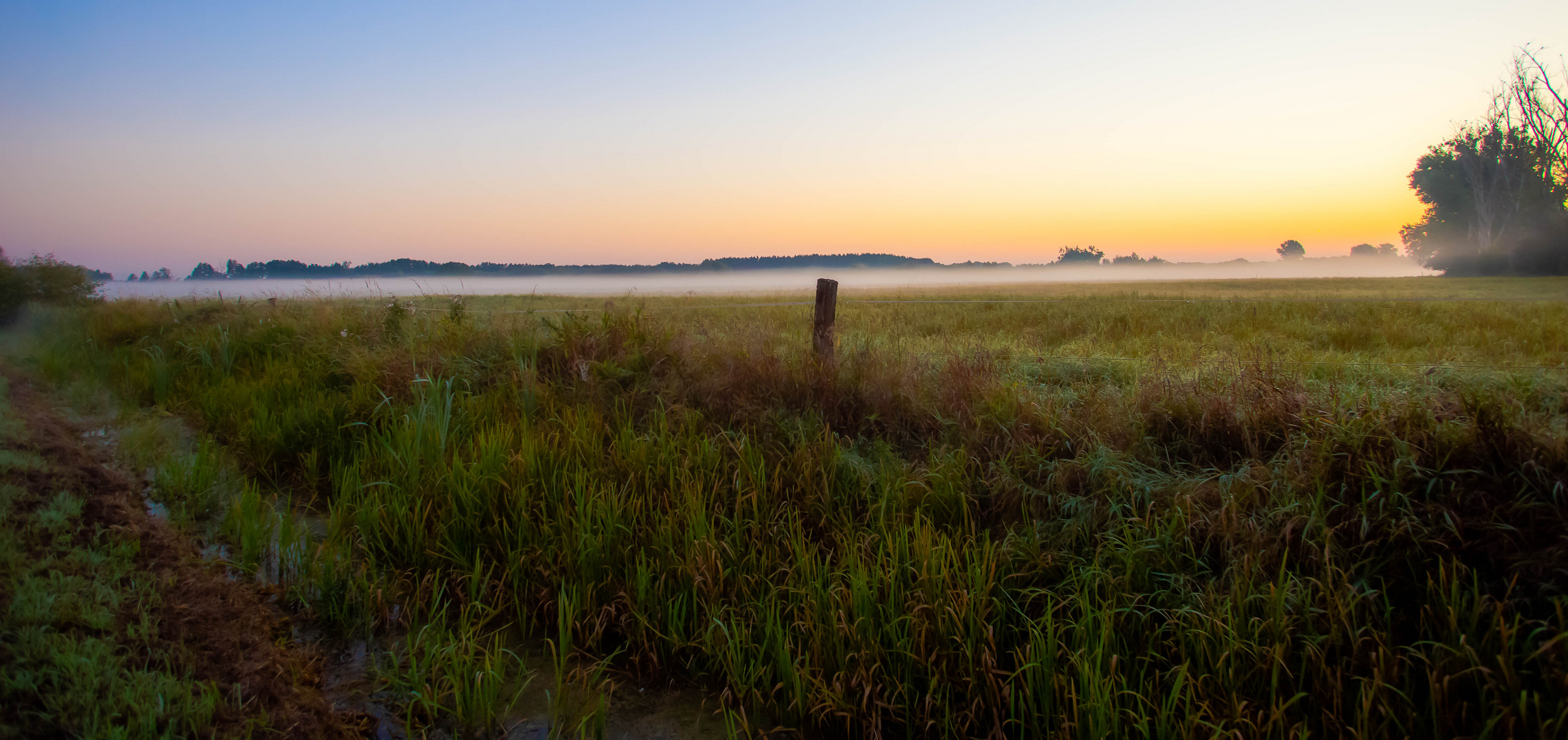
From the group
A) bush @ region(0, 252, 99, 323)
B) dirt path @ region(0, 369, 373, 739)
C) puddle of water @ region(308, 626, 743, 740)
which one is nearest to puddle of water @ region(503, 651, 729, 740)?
puddle of water @ region(308, 626, 743, 740)

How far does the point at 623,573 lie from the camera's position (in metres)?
3.90

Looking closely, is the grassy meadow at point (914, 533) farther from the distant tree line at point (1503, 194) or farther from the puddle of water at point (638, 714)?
the distant tree line at point (1503, 194)

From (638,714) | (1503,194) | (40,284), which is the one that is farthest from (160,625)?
(1503,194)

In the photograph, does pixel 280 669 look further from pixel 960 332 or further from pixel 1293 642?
pixel 960 332

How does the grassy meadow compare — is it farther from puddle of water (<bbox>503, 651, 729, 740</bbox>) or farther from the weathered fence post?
the weathered fence post

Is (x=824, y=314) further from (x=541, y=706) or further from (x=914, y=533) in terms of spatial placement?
(x=541, y=706)

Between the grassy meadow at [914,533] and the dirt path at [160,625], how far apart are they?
1.27 feet

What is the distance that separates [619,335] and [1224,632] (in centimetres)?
552

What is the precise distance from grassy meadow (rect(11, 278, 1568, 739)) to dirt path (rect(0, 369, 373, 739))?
387mm

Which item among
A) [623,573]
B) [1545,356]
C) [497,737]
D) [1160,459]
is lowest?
[497,737]

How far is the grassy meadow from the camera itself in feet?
9.36

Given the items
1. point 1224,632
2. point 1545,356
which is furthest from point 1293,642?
point 1545,356

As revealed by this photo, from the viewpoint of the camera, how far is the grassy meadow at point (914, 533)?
9.36ft

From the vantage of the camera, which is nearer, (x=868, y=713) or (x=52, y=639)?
(x=52, y=639)
